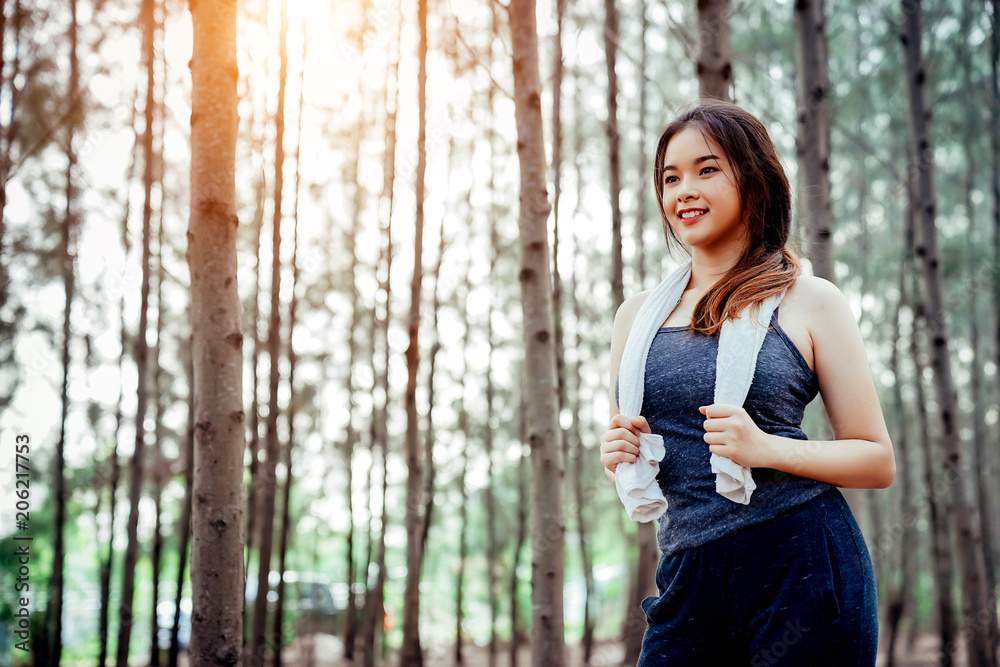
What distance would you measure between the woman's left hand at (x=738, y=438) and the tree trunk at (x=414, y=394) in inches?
151

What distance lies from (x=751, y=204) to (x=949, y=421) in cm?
477

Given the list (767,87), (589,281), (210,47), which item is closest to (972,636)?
(210,47)

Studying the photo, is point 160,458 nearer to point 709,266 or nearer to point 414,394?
point 414,394

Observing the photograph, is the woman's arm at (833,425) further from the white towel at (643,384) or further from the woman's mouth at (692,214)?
the woman's mouth at (692,214)

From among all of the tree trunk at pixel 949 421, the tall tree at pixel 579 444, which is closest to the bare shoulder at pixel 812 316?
the tree trunk at pixel 949 421

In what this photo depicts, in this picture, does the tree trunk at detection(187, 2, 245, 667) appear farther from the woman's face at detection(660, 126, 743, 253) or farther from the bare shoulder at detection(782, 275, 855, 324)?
the bare shoulder at detection(782, 275, 855, 324)

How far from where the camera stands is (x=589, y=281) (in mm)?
12195

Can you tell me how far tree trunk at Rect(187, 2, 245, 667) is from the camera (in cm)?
217

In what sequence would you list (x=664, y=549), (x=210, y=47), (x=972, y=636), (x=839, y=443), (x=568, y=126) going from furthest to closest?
(x=568, y=126) → (x=972, y=636) → (x=210, y=47) → (x=664, y=549) → (x=839, y=443)

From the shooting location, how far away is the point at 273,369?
564 cm

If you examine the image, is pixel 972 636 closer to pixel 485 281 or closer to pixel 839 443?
pixel 839 443

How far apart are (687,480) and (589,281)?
1114 cm

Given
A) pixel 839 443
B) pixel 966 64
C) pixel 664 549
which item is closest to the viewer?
pixel 839 443

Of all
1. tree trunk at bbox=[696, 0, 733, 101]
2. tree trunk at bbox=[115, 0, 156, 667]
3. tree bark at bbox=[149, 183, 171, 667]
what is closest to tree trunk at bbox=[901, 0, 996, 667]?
tree trunk at bbox=[696, 0, 733, 101]
